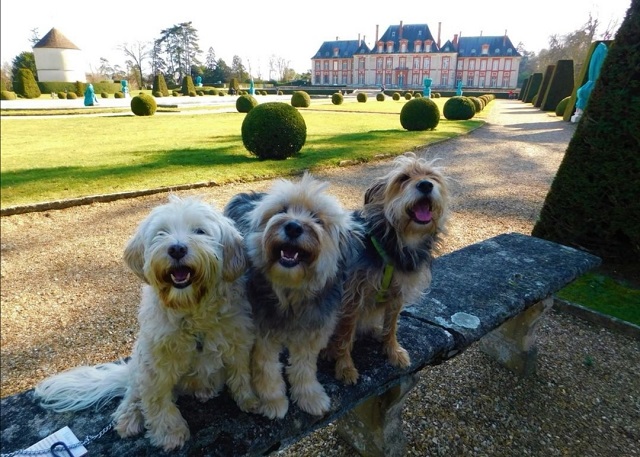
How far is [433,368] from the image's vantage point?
4547 millimetres

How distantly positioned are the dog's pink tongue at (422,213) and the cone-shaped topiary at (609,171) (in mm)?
4749

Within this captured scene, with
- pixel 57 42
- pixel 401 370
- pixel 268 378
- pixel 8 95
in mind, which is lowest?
pixel 401 370

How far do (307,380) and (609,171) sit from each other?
18.5 feet

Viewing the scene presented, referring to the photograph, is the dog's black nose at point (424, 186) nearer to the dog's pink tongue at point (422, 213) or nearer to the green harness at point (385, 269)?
the dog's pink tongue at point (422, 213)

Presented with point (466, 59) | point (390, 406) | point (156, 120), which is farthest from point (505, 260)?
point (466, 59)

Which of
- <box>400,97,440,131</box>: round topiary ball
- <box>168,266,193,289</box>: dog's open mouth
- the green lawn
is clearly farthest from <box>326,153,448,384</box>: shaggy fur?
<box>400,97,440,131</box>: round topiary ball

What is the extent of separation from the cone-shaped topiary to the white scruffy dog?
19.3ft

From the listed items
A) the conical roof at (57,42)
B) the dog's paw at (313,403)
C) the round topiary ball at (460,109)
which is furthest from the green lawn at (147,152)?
the conical roof at (57,42)

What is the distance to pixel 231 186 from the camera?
11125mm

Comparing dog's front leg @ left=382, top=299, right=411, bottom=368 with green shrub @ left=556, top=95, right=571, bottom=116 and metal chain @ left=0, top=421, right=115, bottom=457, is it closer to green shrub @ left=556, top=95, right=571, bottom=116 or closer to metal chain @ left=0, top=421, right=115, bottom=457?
metal chain @ left=0, top=421, right=115, bottom=457

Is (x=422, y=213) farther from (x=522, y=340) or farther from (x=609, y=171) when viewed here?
(x=609, y=171)

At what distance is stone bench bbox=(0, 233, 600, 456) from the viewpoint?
2.30 metres

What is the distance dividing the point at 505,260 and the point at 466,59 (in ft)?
322

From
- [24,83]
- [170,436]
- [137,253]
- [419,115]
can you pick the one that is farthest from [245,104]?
[170,436]
